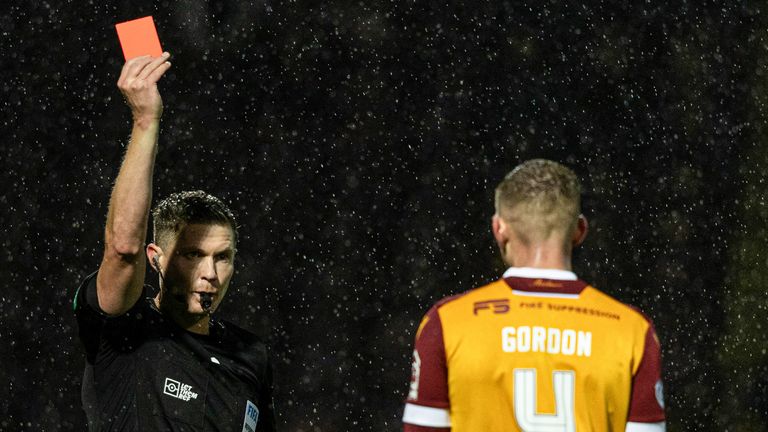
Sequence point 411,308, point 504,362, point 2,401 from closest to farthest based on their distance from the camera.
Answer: point 504,362
point 2,401
point 411,308

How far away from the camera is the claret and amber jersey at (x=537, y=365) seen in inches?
76.7

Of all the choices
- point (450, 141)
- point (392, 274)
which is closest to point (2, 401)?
point (392, 274)

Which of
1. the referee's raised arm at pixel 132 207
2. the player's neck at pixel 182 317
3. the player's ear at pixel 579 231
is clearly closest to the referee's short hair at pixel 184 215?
the player's neck at pixel 182 317

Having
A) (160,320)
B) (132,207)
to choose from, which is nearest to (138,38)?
(132,207)

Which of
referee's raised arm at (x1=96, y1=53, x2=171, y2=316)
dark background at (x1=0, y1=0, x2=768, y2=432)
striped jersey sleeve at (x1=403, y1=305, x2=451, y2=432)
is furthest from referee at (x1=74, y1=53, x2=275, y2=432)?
dark background at (x1=0, y1=0, x2=768, y2=432)

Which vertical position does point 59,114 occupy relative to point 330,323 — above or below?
above

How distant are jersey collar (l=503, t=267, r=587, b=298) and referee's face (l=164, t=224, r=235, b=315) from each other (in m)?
0.91

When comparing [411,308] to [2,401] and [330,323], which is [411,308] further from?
[2,401]

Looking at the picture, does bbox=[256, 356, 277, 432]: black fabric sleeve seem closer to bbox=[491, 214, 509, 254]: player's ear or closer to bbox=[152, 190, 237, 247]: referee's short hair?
bbox=[152, 190, 237, 247]: referee's short hair

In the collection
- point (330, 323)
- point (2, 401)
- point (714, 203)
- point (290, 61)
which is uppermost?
point (290, 61)

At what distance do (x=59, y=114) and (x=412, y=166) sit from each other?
2543 mm

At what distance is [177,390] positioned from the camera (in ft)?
8.58

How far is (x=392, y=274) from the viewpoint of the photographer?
311 inches

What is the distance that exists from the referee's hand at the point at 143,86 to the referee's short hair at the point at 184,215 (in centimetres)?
36
